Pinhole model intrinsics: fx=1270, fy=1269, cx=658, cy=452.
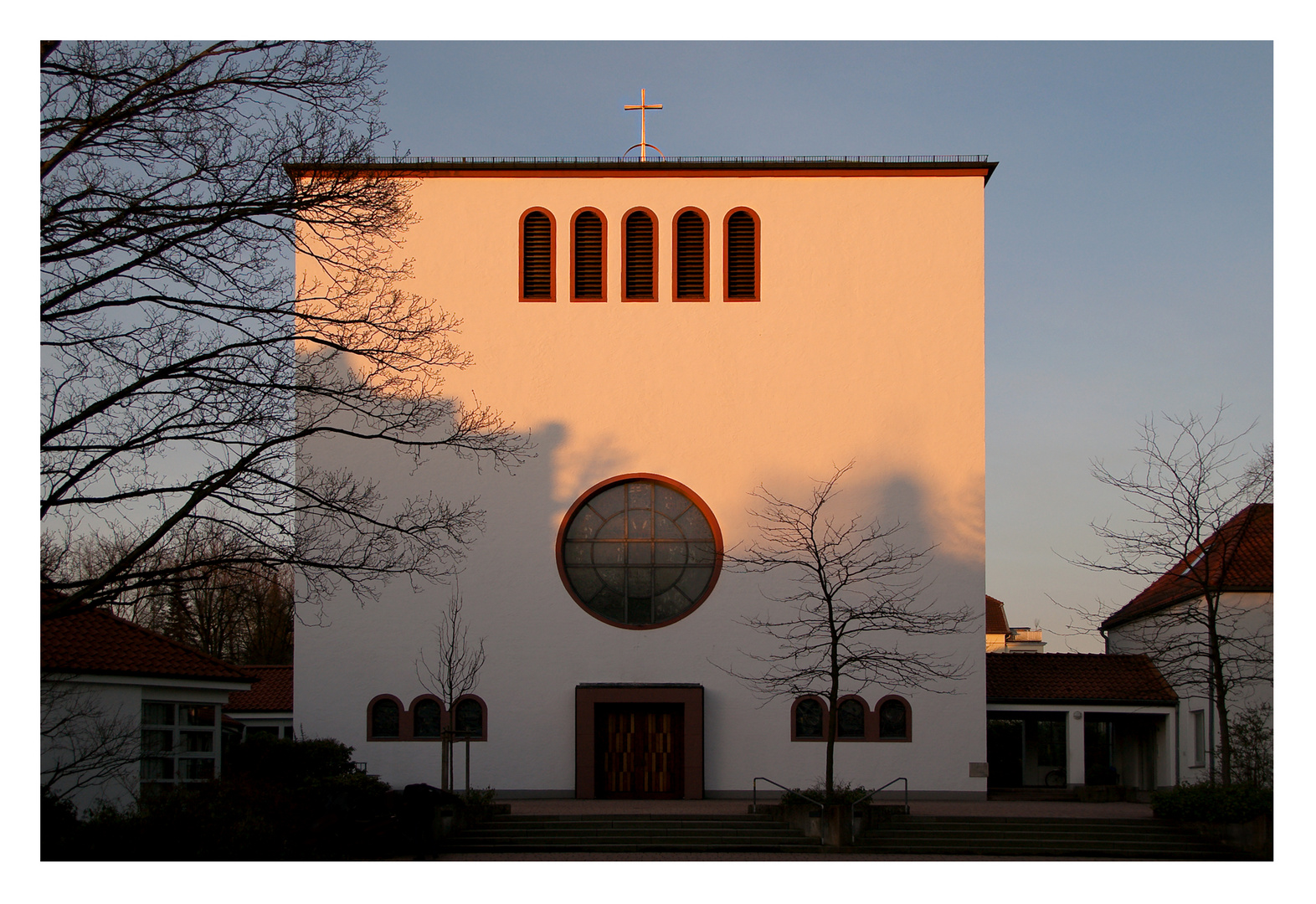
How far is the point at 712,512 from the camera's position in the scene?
25.9 meters

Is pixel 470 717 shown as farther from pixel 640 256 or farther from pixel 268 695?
pixel 268 695

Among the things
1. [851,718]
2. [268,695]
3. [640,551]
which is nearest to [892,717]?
[851,718]

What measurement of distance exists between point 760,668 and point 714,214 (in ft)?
31.1

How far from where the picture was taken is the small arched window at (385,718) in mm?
25453

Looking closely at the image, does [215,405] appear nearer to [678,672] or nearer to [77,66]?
[77,66]

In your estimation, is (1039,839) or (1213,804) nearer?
(1213,804)

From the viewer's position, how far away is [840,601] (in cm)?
2550

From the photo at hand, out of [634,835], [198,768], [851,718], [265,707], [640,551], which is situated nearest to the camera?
[634,835]

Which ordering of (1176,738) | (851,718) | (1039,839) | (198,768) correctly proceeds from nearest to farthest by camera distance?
(1039,839), (198,768), (851,718), (1176,738)

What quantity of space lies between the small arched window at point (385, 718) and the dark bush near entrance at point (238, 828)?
568 centimetres

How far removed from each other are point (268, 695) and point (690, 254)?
19.2 metres

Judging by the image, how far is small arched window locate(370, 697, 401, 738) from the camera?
25.5 metres

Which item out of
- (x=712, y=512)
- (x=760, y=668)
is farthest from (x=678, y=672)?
(x=712, y=512)

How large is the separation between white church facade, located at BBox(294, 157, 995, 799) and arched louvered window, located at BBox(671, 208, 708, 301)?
0.15 ft
